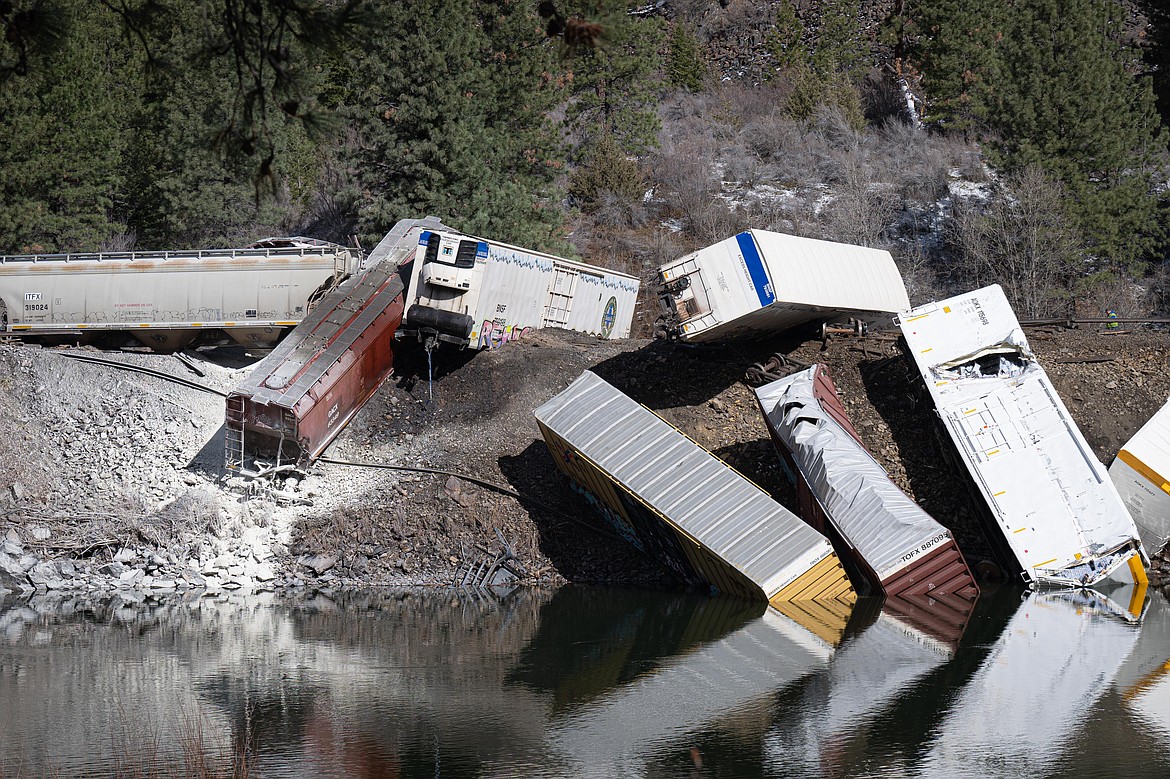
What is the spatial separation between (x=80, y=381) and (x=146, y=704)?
46.7ft

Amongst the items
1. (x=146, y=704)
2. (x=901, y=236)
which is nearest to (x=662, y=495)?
(x=146, y=704)

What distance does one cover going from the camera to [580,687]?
2062 cm

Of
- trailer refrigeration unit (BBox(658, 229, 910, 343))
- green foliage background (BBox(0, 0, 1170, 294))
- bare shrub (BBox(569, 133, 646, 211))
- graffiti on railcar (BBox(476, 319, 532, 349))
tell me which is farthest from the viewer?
bare shrub (BBox(569, 133, 646, 211))

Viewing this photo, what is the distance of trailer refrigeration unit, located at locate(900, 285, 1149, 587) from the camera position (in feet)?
82.4

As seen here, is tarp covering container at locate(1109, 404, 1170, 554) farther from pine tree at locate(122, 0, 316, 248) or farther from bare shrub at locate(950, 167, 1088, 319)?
pine tree at locate(122, 0, 316, 248)

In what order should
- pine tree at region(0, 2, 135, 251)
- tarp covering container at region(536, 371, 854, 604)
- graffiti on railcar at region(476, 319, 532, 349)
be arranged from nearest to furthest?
tarp covering container at region(536, 371, 854, 604), graffiti on railcar at region(476, 319, 532, 349), pine tree at region(0, 2, 135, 251)

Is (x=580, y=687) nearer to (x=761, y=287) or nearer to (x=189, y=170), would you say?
(x=761, y=287)

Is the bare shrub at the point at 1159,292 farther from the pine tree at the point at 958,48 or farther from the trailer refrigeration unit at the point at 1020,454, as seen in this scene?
the trailer refrigeration unit at the point at 1020,454

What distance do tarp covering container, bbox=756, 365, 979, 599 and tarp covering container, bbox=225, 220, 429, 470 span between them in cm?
1091

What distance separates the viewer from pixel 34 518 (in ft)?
89.3

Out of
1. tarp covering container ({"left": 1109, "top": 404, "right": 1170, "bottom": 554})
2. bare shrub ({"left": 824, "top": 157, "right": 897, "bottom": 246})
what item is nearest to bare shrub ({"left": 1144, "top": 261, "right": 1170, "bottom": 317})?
bare shrub ({"left": 824, "top": 157, "right": 897, "bottom": 246})

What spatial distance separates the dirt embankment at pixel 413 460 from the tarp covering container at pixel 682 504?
1.69 meters

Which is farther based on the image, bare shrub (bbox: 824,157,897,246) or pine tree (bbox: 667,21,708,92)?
pine tree (bbox: 667,21,708,92)

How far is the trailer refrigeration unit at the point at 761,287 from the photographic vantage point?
28.1m
